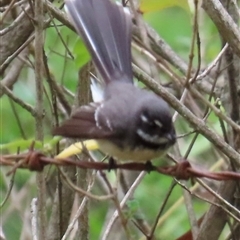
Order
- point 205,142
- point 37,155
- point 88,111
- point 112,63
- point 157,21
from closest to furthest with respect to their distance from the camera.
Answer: point 37,155, point 88,111, point 112,63, point 205,142, point 157,21

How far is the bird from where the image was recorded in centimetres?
235

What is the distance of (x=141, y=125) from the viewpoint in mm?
2410

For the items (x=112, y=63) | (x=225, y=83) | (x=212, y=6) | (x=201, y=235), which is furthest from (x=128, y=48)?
(x=201, y=235)

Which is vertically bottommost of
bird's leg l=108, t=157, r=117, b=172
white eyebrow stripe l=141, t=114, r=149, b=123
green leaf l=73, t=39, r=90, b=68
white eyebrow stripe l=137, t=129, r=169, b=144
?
bird's leg l=108, t=157, r=117, b=172

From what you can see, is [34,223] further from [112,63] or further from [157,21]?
[157,21]

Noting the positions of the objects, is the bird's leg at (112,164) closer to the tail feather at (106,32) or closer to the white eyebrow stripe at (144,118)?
the white eyebrow stripe at (144,118)

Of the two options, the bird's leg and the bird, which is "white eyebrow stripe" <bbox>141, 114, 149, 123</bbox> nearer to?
the bird

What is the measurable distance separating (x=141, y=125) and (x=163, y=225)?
189 cm

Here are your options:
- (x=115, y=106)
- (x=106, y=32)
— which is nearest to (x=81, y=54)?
(x=115, y=106)

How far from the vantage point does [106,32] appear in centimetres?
275

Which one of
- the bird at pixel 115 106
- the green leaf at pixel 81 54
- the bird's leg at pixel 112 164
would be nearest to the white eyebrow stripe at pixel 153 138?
the bird at pixel 115 106

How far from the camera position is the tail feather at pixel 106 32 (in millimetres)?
2656

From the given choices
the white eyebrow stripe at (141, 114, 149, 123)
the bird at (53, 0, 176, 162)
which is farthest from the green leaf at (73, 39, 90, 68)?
the white eyebrow stripe at (141, 114, 149, 123)

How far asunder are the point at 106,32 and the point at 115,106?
37cm
